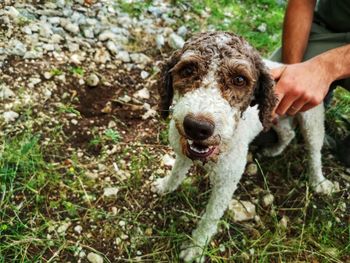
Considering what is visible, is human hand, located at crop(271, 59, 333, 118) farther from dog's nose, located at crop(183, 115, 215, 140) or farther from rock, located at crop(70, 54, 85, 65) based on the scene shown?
rock, located at crop(70, 54, 85, 65)

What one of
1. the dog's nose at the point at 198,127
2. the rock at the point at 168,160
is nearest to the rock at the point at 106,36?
the rock at the point at 168,160

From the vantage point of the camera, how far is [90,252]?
338 centimetres

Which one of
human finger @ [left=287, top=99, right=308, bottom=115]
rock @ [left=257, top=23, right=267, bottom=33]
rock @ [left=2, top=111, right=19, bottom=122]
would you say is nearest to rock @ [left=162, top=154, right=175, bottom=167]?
human finger @ [left=287, top=99, right=308, bottom=115]

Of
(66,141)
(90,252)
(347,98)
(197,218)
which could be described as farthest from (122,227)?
(347,98)

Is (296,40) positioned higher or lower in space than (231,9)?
higher

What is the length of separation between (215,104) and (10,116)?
2152 mm

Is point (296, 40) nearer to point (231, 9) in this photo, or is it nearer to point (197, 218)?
point (197, 218)

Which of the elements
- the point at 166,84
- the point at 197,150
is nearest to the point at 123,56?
the point at 166,84

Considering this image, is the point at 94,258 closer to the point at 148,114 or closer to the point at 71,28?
the point at 148,114

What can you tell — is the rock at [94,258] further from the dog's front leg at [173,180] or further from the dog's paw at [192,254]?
the dog's front leg at [173,180]

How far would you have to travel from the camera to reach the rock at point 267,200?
13.3 ft

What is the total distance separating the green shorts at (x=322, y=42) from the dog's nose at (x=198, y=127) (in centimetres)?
217

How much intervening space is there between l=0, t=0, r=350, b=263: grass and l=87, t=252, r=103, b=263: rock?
36 millimetres

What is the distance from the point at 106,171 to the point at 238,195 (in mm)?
1207
